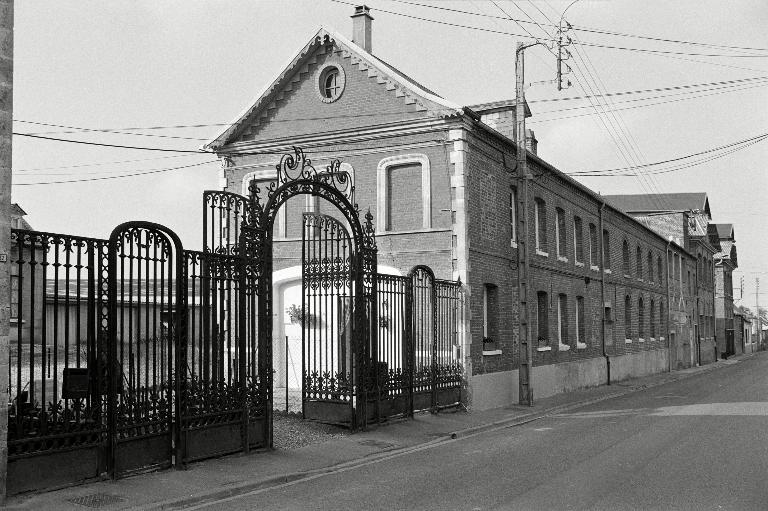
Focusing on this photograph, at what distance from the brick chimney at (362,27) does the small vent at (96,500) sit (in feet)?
56.0

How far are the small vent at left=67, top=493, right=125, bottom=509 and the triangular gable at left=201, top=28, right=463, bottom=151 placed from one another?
12855 mm

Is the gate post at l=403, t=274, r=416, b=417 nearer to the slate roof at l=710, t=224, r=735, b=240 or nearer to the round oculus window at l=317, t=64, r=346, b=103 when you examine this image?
the round oculus window at l=317, t=64, r=346, b=103

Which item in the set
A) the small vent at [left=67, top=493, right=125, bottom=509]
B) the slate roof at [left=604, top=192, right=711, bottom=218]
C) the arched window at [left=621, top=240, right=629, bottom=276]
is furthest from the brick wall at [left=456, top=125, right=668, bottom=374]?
the slate roof at [left=604, top=192, right=711, bottom=218]

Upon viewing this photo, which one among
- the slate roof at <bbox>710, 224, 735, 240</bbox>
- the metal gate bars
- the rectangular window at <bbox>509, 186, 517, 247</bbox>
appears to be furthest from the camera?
the slate roof at <bbox>710, 224, 735, 240</bbox>

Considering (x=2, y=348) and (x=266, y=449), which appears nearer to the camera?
(x=2, y=348)

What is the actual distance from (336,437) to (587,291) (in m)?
17.8

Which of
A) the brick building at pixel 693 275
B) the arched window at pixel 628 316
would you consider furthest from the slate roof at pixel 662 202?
the arched window at pixel 628 316

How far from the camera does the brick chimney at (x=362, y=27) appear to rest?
2347 centimetres

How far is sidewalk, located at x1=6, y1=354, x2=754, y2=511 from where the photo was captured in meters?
8.58

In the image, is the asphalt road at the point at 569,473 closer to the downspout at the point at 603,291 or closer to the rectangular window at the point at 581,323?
the rectangular window at the point at 581,323

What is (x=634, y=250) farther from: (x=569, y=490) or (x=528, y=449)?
(x=569, y=490)

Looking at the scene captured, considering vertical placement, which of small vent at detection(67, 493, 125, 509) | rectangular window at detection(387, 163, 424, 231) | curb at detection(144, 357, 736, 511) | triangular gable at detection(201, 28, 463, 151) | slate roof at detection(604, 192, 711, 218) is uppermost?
slate roof at detection(604, 192, 711, 218)

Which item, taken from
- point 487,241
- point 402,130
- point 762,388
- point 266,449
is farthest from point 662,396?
point 266,449

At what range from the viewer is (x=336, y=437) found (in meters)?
13.9
